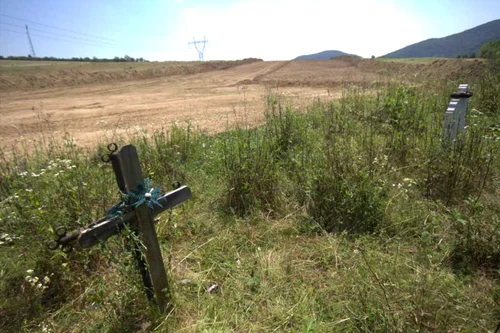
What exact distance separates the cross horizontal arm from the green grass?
320 mm

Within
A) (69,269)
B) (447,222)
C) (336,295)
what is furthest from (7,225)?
(447,222)

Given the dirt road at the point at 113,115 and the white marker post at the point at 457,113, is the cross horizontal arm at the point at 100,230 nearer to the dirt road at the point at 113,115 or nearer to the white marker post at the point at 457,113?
the white marker post at the point at 457,113

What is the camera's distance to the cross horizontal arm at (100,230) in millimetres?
1424

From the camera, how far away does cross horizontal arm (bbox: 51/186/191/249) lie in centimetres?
→ 142

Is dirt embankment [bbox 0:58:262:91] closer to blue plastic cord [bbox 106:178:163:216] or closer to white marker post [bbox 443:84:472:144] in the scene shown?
blue plastic cord [bbox 106:178:163:216]

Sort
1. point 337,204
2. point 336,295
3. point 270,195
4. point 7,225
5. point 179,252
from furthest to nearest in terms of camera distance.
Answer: point 270,195, point 337,204, point 179,252, point 7,225, point 336,295

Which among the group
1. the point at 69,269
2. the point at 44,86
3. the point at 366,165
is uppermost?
the point at 44,86

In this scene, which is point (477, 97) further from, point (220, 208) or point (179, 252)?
point (179, 252)

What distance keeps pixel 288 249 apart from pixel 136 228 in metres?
1.46

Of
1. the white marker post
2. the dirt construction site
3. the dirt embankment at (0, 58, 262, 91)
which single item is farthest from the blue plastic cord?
the dirt embankment at (0, 58, 262, 91)

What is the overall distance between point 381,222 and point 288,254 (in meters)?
1.07

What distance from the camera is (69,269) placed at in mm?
2273

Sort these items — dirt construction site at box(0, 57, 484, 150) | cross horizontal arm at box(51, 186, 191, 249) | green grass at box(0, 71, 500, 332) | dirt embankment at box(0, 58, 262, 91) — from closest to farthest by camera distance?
1. cross horizontal arm at box(51, 186, 191, 249)
2. green grass at box(0, 71, 500, 332)
3. dirt construction site at box(0, 57, 484, 150)
4. dirt embankment at box(0, 58, 262, 91)

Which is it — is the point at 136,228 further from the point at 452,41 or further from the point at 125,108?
the point at 452,41
